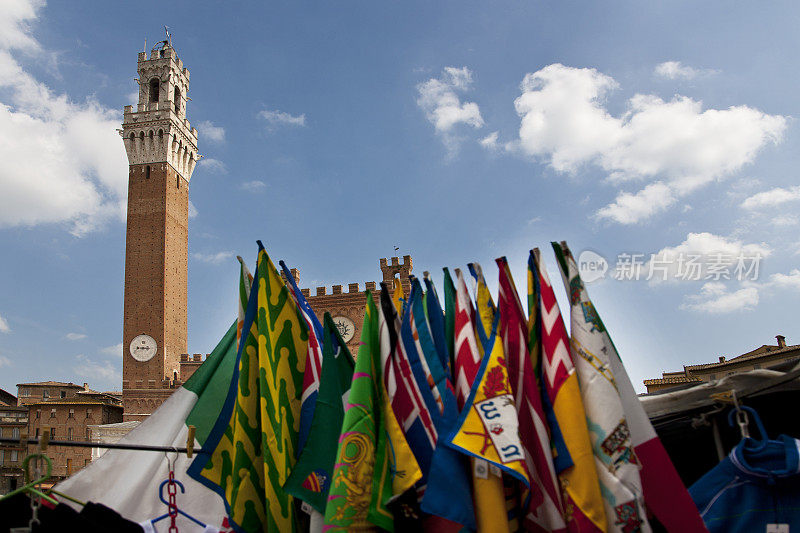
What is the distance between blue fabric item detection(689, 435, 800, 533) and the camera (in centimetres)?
220

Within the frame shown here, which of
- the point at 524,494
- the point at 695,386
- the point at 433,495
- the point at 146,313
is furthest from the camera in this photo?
the point at 146,313

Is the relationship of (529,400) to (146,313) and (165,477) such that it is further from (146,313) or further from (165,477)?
(146,313)

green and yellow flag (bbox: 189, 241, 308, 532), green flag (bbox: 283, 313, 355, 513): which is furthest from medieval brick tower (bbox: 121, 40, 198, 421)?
green flag (bbox: 283, 313, 355, 513)

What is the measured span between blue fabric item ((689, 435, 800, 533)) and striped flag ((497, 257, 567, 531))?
78cm

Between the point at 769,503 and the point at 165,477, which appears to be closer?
the point at 769,503

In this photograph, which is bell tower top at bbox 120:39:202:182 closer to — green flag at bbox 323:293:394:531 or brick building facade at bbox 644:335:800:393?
brick building facade at bbox 644:335:800:393

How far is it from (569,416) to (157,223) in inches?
1487

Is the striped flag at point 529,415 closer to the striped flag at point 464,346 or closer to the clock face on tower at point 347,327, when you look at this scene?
the striped flag at point 464,346

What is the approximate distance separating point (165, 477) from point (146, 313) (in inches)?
1353

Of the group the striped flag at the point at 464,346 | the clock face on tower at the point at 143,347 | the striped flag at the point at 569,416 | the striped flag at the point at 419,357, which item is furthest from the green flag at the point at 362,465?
the clock face on tower at the point at 143,347

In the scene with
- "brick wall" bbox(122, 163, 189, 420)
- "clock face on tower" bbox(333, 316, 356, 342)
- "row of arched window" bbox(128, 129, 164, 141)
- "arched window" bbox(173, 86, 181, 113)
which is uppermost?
"arched window" bbox(173, 86, 181, 113)

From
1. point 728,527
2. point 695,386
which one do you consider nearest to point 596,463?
point 728,527

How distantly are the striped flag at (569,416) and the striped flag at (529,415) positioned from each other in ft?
0.16

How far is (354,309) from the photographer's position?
29.1 m
